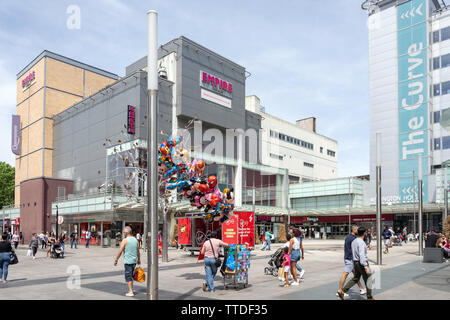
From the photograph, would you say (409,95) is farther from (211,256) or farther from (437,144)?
(211,256)

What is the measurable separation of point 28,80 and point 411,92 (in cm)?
5092

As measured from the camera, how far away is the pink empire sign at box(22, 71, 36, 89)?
2115 inches

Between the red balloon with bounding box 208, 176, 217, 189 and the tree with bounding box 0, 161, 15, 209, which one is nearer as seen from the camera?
the red balloon with bounding box 208, 176, 217, 189

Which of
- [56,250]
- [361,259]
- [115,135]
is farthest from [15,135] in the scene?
[361,259]

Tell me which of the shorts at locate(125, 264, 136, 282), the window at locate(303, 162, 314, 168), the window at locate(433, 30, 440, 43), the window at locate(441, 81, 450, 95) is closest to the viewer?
the shorts at locate(125, 264, 136, 282)

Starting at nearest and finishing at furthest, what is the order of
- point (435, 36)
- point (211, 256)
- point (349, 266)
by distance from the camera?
1. point (349, 266)
2. point (211, 256)
3. point (435, 36)

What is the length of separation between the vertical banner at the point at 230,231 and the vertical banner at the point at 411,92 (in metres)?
38.3

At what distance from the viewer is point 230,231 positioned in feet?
88.5

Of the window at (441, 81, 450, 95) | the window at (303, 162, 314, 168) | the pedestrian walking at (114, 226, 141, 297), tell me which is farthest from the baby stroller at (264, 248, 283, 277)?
the window at (303, 162, 314, 168)

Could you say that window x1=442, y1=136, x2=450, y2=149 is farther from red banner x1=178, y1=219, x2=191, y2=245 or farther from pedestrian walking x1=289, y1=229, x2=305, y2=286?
pedestrian walking x1=289, y1=229, x2=305, y2=286

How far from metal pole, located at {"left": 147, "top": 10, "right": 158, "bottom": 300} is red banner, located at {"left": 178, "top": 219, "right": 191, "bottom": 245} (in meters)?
17.4

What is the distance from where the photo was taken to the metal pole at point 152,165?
29.2 ft
